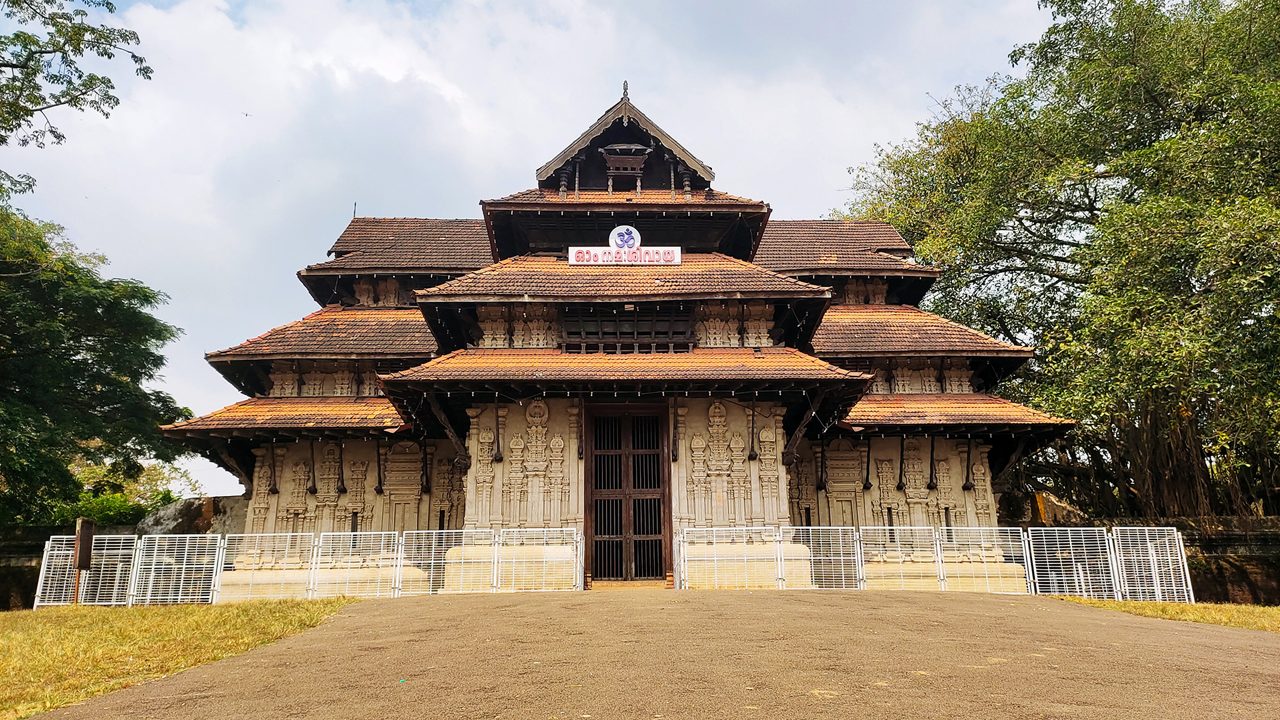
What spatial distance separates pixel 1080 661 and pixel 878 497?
36.3 feet

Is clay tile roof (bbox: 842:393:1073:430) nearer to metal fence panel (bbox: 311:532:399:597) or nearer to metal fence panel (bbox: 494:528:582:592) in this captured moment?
metal fence panel (bbox: 494:528:582:592)

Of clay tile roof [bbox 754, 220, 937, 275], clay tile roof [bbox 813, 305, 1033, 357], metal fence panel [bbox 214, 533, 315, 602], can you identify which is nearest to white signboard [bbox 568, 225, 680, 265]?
clay tile roof [bbox 754, 220, 937, 275]

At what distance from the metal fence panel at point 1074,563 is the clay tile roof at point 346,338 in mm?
13448

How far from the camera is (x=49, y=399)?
2256 centimetres

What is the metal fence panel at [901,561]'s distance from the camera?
14.4 m

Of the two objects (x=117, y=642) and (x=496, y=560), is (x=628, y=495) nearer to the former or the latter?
(x=496, y=560)

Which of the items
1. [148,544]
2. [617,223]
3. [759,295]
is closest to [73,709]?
[148,544]

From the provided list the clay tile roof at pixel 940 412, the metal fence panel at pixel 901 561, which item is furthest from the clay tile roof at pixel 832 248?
the metal fence panel at pixel 901 561

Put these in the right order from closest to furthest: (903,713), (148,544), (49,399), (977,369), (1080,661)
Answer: (903,713) → (1080,661) → (148,544) → (977,369) → (49,399)

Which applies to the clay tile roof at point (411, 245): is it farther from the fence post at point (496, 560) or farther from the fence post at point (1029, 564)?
the fence post at point (1029, 564)

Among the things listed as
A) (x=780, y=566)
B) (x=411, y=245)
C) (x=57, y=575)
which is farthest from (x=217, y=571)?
(x=411, y=245)

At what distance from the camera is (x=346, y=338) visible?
1892 centimetres

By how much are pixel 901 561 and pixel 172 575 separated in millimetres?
12941

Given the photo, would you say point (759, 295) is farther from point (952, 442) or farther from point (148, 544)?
point (148, 544)
